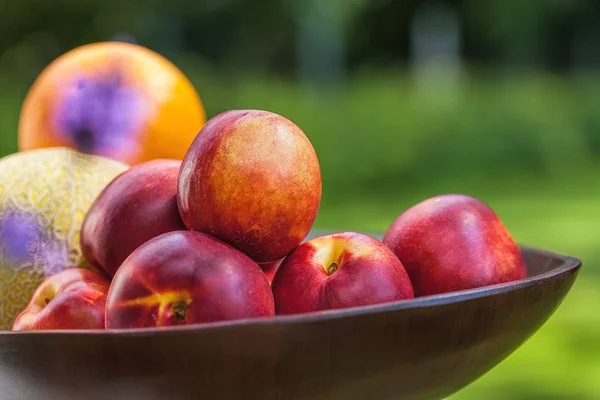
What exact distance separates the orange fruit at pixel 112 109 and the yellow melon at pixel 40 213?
0.10m

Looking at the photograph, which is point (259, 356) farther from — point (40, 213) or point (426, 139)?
point (426, 139)

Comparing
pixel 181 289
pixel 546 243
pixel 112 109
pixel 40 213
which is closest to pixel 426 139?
pixel 546 243

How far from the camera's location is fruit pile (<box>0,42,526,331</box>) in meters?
A: 0.54

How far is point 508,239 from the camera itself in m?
0.75

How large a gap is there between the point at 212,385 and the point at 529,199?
433cm

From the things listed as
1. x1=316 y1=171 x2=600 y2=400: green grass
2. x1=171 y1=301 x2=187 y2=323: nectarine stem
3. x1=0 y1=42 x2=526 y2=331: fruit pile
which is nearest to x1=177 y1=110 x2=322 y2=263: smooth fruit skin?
x1=0 y1=42 x2=526 y2=331: fruit pile

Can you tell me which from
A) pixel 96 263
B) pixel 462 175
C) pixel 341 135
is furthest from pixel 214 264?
pixel 462 175

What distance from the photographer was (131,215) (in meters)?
0.69

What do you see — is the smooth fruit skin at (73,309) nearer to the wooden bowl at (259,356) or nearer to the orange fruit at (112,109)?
the wooden bowl at (259,356)

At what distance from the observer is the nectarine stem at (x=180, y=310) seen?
1.75 feet

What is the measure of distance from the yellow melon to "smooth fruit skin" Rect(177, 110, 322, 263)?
251 millimetres

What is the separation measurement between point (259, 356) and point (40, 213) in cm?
49

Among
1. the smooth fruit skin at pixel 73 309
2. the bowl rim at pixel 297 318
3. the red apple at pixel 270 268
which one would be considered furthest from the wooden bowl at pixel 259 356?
the red apple at pixel 270 268

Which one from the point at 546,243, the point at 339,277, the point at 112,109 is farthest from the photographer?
the point at 546,243
